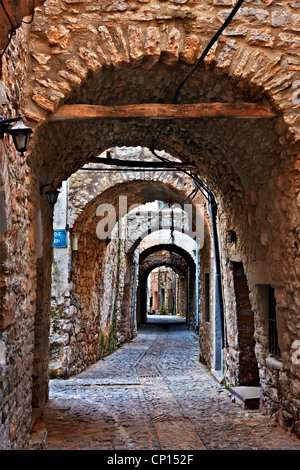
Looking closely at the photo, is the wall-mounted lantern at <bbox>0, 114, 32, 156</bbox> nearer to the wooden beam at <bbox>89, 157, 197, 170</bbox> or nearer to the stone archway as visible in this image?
the wooden beam at <bbox>89, 157, 197, 170</bbox>

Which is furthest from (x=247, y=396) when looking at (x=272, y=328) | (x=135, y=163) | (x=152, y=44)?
(x=152, y=44)

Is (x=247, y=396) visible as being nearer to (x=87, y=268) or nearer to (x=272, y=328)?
(x=272, y=328)

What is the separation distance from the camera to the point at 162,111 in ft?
14.4

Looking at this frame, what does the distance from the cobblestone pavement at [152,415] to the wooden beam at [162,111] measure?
296 cm

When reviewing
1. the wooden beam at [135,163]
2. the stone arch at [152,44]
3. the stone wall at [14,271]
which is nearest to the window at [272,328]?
the wooden beam at [135,163]

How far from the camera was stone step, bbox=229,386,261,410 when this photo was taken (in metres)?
6.03

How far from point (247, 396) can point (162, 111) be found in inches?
148

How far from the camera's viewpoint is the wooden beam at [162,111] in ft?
13.9

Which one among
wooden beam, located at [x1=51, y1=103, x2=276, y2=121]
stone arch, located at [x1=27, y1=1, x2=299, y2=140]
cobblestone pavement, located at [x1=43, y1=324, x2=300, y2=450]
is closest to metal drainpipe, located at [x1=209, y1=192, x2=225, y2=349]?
cobblestone pavement, located at [x1=43, y1=324, x2=300, y2=450]

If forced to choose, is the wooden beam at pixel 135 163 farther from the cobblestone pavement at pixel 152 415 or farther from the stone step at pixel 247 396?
the cobblestone pavement at pixel 152 415

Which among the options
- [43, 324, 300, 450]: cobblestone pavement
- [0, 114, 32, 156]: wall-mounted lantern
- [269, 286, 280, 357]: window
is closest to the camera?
[0, 114, 32, 156]: wall-mounted lantern

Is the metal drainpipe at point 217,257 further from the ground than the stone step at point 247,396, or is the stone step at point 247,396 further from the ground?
the metal drainpipe at point 217,257

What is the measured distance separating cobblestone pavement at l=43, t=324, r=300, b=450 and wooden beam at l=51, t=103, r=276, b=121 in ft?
9.70
